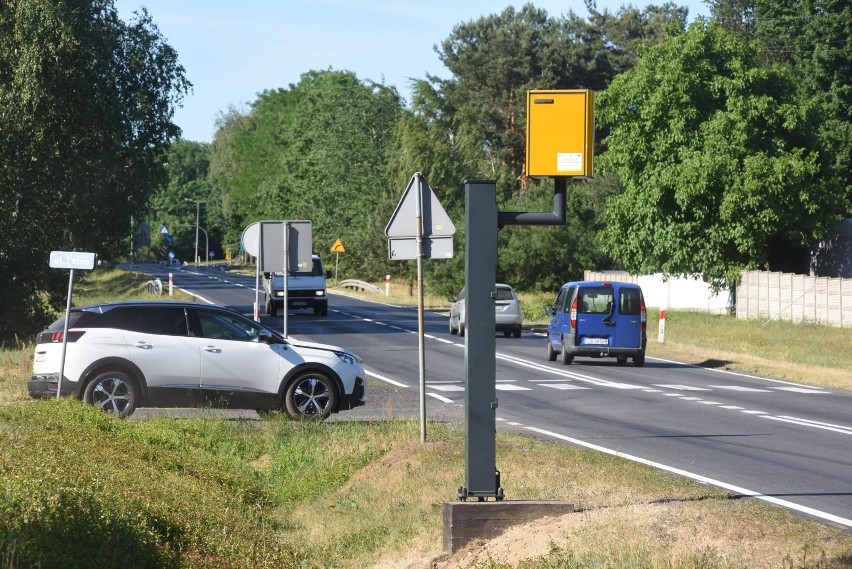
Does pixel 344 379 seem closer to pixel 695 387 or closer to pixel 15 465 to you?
pixel 15 465

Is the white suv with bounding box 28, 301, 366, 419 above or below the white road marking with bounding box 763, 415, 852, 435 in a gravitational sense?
above

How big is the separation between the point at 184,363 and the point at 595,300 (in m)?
14.3

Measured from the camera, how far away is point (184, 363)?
17.8 meters

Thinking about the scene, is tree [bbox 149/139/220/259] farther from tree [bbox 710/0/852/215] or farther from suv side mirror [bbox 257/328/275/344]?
suv side mirror [bbox 257/328/275/344]

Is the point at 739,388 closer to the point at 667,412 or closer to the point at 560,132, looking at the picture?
the point at 667,412

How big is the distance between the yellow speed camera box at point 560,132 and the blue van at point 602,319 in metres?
20.6

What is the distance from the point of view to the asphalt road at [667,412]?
13.1 m

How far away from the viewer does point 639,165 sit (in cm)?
5625

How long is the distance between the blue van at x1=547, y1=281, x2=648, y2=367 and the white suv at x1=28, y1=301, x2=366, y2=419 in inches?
503

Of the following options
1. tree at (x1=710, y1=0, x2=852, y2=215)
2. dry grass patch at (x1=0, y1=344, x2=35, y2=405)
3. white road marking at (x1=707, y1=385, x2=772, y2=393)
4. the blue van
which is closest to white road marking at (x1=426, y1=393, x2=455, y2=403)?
white road marking at (x1=707, y1=385, x2=772, y2=393)

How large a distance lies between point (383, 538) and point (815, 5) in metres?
57.9

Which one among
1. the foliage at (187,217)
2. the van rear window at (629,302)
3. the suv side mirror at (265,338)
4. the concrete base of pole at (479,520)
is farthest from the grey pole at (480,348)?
the foliage at (187,217)

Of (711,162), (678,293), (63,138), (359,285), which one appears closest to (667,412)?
(63,138)

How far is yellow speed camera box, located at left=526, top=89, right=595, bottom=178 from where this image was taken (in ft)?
Result: 30.7
